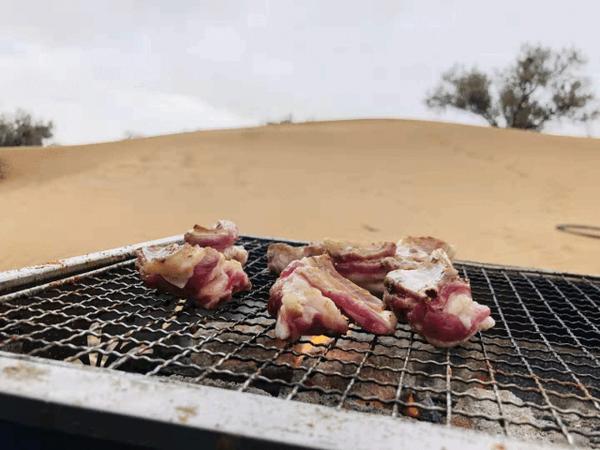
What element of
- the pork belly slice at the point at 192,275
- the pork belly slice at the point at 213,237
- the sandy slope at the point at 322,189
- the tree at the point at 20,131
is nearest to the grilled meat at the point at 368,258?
the pork belly slice at the point at 213,237

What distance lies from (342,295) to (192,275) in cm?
68

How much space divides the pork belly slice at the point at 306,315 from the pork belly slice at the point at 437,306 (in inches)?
10.5

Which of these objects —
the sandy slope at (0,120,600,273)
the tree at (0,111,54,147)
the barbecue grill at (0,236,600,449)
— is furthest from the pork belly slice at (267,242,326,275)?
the tree at (0,111,54,147)

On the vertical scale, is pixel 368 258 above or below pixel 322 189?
above

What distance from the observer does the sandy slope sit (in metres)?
10.7

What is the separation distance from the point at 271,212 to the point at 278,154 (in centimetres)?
705

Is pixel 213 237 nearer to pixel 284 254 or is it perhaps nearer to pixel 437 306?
pixel 284 254

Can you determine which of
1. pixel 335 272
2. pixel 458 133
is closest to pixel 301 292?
pixel 335 272

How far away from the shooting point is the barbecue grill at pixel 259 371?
116 cm

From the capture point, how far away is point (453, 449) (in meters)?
1.09

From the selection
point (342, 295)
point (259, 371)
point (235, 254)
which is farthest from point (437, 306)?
point (235, 254)

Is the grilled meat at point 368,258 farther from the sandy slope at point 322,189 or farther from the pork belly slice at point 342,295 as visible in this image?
the sandy slope at point 322,189

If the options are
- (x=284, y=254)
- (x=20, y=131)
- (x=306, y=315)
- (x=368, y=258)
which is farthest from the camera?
(x=20, y=131)

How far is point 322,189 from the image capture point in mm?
15867
